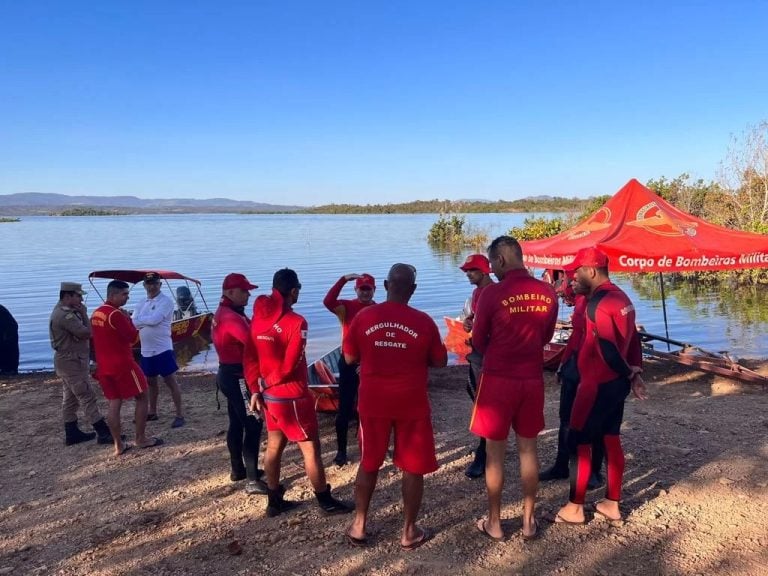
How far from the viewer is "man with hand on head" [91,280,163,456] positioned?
5.69 m

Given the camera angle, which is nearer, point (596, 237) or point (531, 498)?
point (531, 498)

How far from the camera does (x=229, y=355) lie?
470cm

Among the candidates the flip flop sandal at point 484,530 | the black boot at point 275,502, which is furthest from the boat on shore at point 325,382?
the flip flop sandal at point 484,530

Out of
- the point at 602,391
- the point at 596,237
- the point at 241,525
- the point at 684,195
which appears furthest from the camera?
the point at 684,195

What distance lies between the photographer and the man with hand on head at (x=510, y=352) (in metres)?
3.67

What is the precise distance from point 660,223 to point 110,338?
7.89 metres

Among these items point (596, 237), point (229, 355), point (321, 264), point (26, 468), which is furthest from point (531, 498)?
point (321, 264)

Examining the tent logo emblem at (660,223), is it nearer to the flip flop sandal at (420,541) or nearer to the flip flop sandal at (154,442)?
the flip flop sandal at (420,541)

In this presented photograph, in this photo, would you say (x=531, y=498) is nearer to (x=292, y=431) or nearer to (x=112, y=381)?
(x=292, y=431)

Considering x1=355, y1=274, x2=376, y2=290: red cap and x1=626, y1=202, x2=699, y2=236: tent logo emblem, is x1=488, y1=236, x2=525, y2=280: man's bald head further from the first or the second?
x1=626, y1=202, x2=699, y2=236: tent logo emblem

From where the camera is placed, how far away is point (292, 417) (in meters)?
4.18

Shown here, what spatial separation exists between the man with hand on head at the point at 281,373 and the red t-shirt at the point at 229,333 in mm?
337

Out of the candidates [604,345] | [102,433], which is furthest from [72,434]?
[604,345]

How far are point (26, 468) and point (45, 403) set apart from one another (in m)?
2.83
